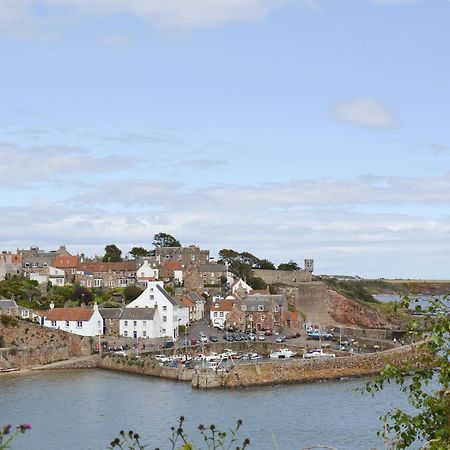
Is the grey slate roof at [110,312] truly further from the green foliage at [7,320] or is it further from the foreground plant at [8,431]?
the foreground plant at [8,431]

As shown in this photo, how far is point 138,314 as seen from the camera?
54031mm

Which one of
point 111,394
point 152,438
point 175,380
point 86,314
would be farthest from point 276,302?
point 152,438

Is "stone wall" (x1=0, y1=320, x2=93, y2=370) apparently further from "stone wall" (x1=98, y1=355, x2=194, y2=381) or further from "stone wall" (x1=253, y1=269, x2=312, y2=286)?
"stone wall" (x1=253, y1=269, x2=312, y2=286)

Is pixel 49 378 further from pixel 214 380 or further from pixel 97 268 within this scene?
pixel 97 268

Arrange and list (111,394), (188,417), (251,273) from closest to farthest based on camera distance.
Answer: (188,417) < (111,394) < (251,273)

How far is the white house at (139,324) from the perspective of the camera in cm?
5378

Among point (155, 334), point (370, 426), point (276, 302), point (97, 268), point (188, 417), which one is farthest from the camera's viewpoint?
point (97, 268)

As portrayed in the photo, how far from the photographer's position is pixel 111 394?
36875mm

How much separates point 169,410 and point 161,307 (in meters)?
22.4

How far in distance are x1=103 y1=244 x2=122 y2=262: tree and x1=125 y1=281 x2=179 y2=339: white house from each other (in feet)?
77.9

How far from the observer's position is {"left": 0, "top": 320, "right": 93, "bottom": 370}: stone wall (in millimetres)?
46031

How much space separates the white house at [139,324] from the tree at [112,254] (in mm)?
25011

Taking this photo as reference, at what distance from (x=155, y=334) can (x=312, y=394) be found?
749 inches

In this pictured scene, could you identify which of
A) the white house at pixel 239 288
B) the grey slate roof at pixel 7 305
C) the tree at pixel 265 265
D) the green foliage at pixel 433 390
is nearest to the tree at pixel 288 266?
the tree at pixel 265 265
